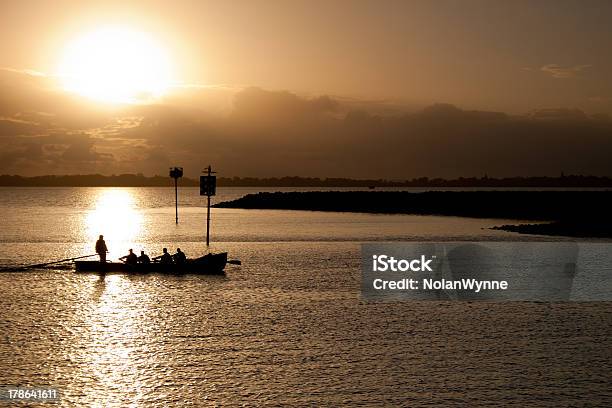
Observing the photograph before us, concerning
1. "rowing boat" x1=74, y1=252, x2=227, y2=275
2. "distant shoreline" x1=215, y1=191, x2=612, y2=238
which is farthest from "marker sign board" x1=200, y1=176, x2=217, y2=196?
"distant shoreline" x1=215, y1=191, x2=612, y2=238

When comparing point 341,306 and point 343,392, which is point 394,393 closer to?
point 343,392

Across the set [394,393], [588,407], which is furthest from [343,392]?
[588,407]

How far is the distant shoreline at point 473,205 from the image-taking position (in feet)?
362

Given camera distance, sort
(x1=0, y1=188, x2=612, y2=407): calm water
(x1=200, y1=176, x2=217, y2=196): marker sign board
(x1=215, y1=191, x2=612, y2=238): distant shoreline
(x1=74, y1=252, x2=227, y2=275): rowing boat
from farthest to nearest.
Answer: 1. (x1=215, y1=191, x2=612, y2=238): distant shoreline
2. (x1=200, y1=176, x2=217, y2=196): marker sign board
3. (x1=74, y1=252, x2=227, y2=275): rowing boat
4. (x1=0, y1=188, x2=612, y2=407): calm water

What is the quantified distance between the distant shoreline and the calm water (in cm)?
5502

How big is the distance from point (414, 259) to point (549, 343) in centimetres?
3060

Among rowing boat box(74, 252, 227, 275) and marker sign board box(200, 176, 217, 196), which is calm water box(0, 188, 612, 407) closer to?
rowing boat box(74, 252, 227, 275)

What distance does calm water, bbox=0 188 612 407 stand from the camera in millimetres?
19188

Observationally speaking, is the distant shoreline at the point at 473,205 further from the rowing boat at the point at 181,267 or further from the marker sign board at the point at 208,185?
the rowing boat at the point at 181,267

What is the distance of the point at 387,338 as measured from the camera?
85.4 feet

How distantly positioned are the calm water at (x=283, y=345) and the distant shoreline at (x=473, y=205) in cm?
5502

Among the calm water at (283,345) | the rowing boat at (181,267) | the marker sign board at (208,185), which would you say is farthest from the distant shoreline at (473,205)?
the calm water at (283,345)

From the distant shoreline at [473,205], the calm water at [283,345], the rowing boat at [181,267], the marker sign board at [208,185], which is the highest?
the marker sign board at [208,185]

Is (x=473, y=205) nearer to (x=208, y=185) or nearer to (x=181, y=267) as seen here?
(x=208, y=185)
